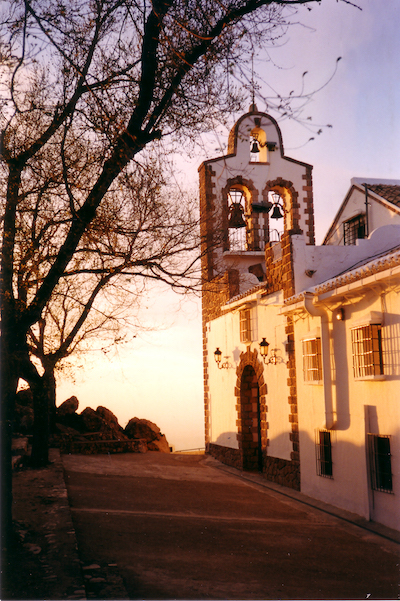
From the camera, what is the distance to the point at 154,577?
243 inches

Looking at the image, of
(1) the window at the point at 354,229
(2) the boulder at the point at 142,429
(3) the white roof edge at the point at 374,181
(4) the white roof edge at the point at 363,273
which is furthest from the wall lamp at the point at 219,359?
(3) the white roof edge at the point at 374,181

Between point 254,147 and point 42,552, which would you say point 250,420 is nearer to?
point 254,147

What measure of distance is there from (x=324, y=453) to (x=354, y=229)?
10577mm

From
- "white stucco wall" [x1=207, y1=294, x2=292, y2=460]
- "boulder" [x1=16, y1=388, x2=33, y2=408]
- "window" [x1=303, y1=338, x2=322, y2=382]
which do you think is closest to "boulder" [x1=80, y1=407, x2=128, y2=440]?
"boulder" [x1=16, y1=388, x2=33, y2=408]

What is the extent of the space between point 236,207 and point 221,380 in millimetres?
5829

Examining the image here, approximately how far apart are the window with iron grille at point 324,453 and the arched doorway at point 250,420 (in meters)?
4.61

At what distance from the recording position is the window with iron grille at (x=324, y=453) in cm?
1188

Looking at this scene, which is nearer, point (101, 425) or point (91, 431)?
point (91, 431)

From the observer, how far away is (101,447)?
1923 centimetres

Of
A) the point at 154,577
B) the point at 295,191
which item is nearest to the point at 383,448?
the point at 154,577

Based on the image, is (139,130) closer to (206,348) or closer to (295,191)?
(295,191)

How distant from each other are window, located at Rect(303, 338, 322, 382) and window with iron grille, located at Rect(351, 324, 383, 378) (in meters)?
1.65

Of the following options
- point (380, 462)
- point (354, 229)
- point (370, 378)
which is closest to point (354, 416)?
point (380, 462)

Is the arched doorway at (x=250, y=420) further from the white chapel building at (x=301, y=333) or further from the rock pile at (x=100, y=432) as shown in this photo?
the rock pile at (x=100, y=432)
